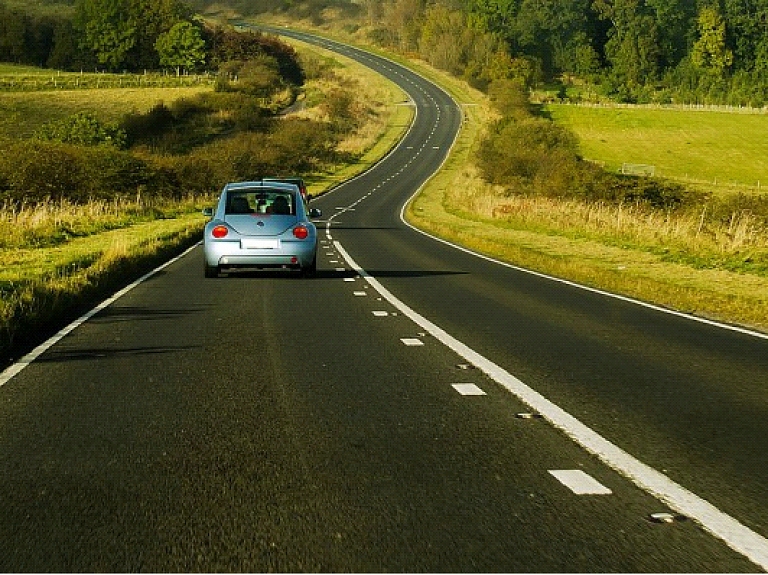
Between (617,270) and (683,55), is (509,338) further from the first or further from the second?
(683,55)

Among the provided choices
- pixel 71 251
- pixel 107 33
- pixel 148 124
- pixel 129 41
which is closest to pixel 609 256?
pixel 71 251

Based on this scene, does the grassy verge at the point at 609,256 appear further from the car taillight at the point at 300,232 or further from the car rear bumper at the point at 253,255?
the car rear bumper at the point at 253,255

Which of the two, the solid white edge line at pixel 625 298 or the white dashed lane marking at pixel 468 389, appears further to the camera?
the solid white edge line at pixel 625 298

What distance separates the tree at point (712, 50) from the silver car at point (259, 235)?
15986cm

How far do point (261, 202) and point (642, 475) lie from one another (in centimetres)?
1482

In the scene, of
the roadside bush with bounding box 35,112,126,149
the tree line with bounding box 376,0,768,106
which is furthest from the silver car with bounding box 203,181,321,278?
the tree line with bounding box 376,0,768,106

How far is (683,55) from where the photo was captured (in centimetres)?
18512

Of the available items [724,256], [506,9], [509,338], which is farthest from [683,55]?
[509,338]

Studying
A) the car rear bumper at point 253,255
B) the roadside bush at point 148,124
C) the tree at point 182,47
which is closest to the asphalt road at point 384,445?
the car rear bumper at point 253,255

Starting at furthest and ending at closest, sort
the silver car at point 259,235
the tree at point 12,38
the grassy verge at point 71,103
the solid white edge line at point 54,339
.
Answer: the tree at point 12,38 → the grassy verge at point 71,103 → the silver car at point 259,235 → the solid white edge line at point 54,339

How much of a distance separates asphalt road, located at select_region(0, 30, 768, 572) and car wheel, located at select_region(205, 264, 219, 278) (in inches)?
213

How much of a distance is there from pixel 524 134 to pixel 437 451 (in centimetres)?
6678

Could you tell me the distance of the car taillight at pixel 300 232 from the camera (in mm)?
19922

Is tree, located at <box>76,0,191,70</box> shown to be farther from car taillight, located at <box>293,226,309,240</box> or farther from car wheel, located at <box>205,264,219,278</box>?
car taillight, located at <box>293,226,309,240</box>
